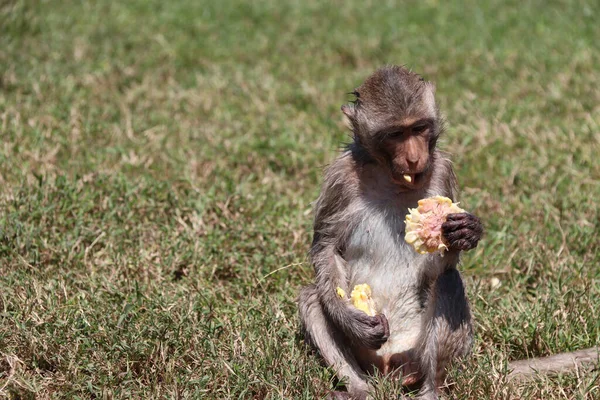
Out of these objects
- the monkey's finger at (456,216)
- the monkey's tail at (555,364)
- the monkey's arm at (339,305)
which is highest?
the monkey's finger at (456,216)

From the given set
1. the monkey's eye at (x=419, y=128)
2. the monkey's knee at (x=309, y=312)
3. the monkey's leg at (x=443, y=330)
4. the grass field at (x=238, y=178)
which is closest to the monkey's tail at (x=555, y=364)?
the grass field at (x=238, y=178)

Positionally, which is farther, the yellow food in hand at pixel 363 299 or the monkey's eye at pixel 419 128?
the yellow food in hand at pixel 363 299

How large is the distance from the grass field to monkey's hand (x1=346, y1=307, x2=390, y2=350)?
27cm

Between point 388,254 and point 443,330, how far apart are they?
0.49 m

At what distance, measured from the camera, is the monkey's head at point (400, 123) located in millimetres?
4375

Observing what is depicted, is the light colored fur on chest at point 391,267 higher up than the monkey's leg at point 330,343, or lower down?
higher up

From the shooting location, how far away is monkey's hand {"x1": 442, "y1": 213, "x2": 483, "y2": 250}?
420 cm

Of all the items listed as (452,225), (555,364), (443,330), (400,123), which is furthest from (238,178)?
(555,364)

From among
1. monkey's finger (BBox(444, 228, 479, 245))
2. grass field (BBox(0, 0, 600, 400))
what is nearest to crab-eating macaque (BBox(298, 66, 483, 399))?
monkey's finger (BBox(444, 228, 479, 245))

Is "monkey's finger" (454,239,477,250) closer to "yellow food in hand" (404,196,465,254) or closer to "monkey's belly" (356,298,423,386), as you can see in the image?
"yellow food in hand" (404,196,465,254)

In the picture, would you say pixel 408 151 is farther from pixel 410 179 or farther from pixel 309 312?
pixel 309 312

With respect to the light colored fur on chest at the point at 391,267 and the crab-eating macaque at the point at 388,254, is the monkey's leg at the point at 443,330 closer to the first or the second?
the crab-eating macaque at the point at 388,254

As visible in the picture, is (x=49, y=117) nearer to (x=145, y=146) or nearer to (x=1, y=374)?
(x=145, y=146)

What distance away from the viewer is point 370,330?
4.34 meters
